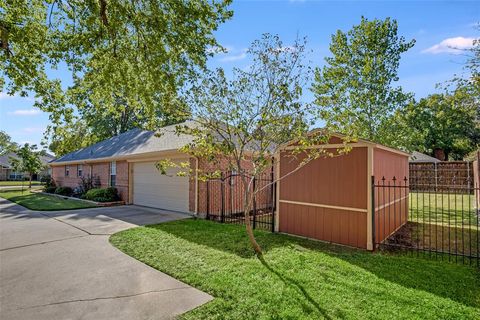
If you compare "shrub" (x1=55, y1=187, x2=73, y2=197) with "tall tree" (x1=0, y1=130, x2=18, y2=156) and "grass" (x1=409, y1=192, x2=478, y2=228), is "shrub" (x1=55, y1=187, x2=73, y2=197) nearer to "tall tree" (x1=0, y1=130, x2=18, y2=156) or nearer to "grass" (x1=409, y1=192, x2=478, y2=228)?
"grass" (x1=409, y1=192, x2=478, y2=228)

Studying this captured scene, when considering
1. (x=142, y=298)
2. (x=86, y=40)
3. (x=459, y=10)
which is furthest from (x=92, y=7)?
(x=459, y=10)

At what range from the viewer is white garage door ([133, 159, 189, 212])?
11453 millimetres

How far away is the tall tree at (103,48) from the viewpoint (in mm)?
6859

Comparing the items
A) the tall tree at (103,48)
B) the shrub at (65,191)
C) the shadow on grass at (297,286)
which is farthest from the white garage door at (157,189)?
the shrub at (65,191)

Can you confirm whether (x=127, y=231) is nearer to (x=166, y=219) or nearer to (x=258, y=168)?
(x=166, y=219)

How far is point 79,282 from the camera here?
14.9 ft

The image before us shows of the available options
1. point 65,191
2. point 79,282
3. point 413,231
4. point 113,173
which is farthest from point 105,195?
point 413,231

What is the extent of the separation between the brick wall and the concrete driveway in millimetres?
6955

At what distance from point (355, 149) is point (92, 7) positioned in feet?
24.1

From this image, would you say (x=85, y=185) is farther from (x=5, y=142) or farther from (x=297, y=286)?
(x=5, y=142)

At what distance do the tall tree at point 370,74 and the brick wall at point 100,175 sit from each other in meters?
13.4

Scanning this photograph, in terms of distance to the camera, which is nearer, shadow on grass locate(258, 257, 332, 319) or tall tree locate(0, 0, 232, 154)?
shadow on grass locate(258, 257, 332, 319)

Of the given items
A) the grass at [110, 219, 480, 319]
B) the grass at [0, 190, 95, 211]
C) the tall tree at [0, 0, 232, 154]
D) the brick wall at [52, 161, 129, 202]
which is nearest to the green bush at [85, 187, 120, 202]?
the brick wall at [52, 161, 129, 202]

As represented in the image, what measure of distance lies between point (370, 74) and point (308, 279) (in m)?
17.6
